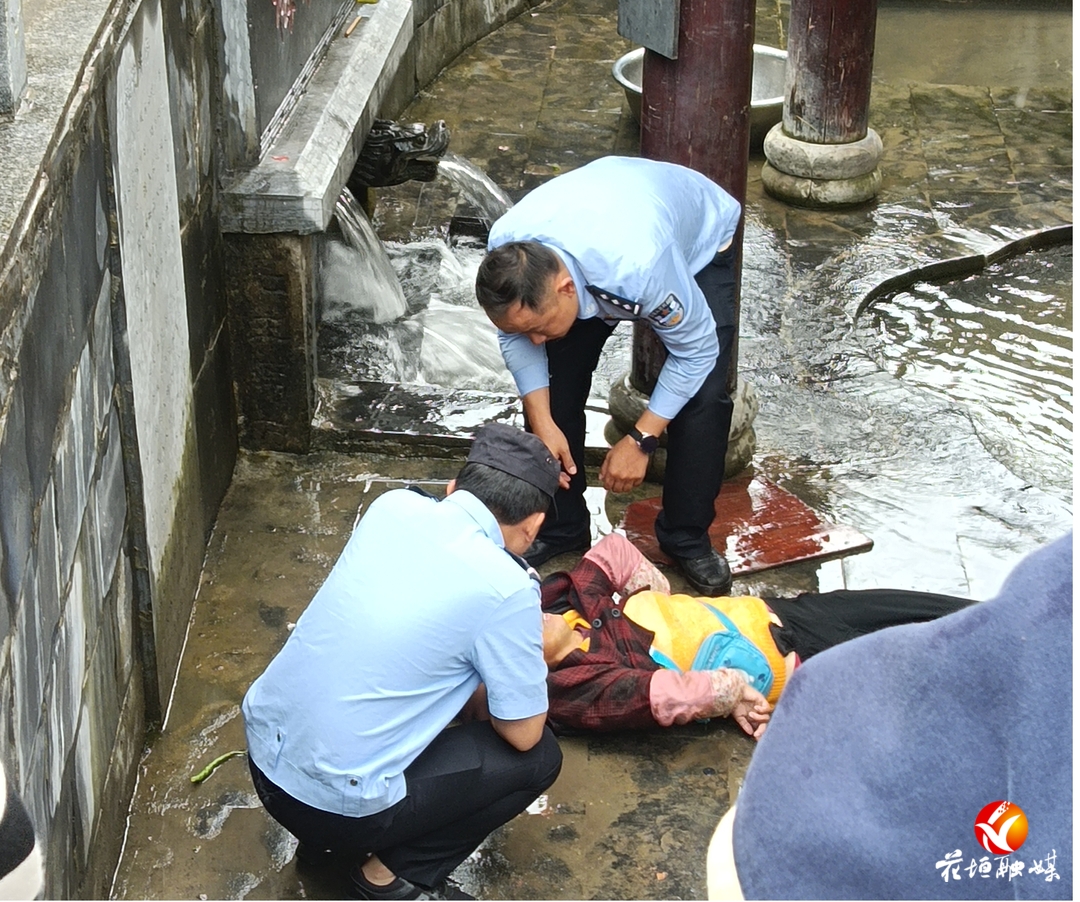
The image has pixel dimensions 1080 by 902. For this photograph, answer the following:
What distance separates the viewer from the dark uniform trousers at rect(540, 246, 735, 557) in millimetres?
4141

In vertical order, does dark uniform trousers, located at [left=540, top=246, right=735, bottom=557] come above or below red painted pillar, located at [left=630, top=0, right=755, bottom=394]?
below

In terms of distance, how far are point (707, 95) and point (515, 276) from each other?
3.65ft

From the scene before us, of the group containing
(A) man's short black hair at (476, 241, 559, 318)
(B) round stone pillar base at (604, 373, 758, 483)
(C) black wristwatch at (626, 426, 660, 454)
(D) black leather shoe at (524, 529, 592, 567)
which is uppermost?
(A) man's short black hair at (476, 241, 559, 318)

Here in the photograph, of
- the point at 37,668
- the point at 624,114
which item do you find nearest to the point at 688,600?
the point at 37,668

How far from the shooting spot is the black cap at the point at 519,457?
9.75 ft

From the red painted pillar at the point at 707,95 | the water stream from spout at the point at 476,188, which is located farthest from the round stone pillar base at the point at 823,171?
the red painted pillar at the point at 707,95

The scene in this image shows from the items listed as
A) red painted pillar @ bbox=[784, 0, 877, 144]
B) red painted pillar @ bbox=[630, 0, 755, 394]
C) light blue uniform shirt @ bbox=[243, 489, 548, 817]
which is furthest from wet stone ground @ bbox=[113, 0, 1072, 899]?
red painted pillar @ bbox=[630, 0, 755, 394]

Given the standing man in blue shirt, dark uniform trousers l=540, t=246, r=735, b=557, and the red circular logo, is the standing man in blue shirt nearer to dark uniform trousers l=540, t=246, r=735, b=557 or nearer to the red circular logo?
dark uniform trousers l=540, t=246, r=735, b=557

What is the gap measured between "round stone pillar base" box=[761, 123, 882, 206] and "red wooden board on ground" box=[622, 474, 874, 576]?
8.79ft

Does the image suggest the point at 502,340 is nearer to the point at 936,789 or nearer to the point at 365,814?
the point at 365,814

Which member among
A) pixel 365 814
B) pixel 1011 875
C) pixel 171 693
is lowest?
pixel 171 693

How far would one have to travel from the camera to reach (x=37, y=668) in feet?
8.18

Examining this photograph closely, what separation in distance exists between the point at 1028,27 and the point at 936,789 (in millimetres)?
9768

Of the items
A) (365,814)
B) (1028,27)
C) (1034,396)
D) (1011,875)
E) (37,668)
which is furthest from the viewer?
(1028,27)
